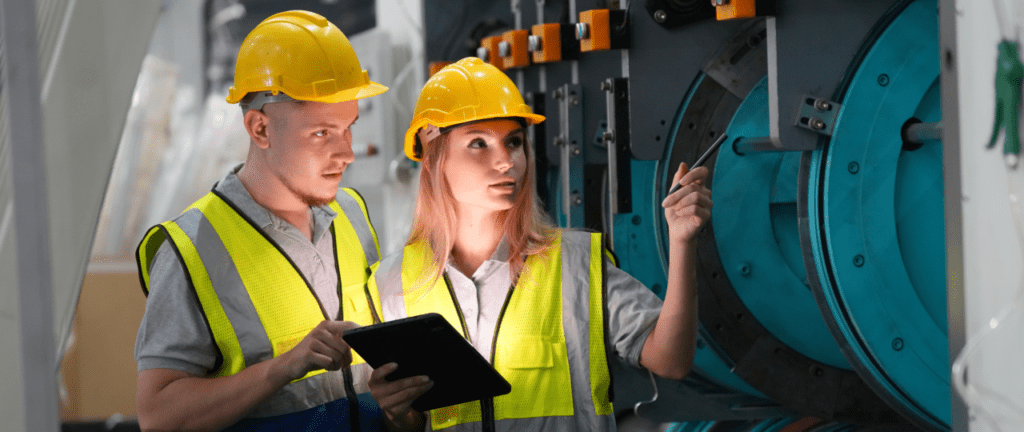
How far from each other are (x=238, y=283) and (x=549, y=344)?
81 cm

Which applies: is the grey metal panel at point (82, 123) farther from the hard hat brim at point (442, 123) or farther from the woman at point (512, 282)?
the hard hat brim at point (442, 123)

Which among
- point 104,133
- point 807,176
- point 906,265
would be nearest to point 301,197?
point 104,133

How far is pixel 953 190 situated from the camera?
4.12 ft

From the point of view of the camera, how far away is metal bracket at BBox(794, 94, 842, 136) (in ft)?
8.54

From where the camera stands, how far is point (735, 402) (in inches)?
147

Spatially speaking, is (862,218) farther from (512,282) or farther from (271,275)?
(271,275)

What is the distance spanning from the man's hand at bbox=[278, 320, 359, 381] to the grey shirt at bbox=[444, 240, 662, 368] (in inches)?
15.0

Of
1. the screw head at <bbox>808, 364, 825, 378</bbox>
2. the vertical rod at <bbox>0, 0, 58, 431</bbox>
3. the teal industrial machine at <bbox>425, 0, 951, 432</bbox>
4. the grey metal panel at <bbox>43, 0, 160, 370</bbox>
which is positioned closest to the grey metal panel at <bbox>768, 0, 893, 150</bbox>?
the teal industrial machine at <bbox>425, 0, 951, 432</bbox>

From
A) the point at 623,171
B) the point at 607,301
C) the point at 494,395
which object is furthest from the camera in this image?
the point at 623,171

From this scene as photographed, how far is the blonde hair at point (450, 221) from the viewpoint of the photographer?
2.30 m

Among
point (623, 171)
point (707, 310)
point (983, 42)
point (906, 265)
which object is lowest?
point (707, 310)

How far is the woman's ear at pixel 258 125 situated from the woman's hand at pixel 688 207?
1075mm

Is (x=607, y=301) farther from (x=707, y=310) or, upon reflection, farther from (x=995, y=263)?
(x=707, y=310)

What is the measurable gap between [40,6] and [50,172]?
9.8 inches
